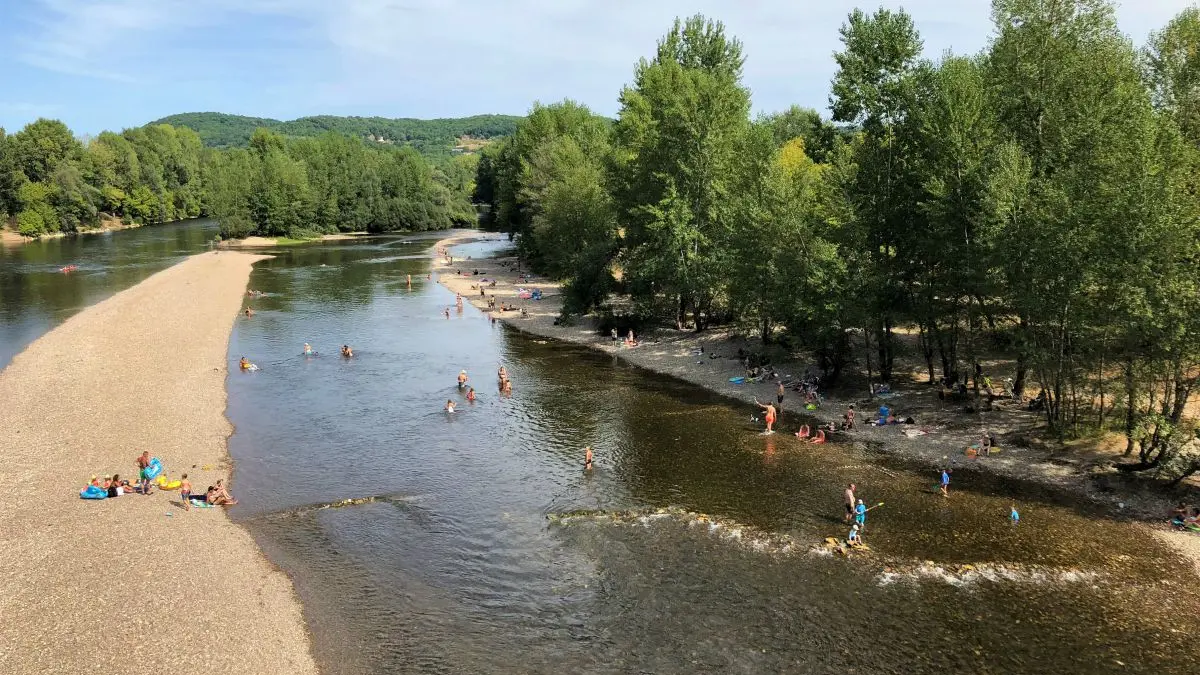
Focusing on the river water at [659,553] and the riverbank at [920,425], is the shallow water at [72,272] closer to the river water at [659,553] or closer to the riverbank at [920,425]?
the river water at [659,553]

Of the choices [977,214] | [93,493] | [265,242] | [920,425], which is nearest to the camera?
[93,493]

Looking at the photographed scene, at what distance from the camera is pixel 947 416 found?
122 feet

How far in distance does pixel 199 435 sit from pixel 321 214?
457ft

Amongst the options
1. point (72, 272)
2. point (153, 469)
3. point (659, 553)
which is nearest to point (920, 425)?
point (659, 553)

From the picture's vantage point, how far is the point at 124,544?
83.4 ft

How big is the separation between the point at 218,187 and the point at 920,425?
157 meters

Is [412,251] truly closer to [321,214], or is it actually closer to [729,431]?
[321,214]

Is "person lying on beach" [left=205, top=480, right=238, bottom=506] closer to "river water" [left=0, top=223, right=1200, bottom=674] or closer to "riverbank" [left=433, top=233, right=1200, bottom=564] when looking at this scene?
"river water" [left=0, top=223, right=1200, bottom=674]

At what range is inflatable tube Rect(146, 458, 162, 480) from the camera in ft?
100

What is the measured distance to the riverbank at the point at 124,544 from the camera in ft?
65.3

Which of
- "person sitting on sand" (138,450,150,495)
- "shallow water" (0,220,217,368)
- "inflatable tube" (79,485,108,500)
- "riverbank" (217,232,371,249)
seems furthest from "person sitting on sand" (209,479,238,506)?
"riverbank" (217,232,371,249)

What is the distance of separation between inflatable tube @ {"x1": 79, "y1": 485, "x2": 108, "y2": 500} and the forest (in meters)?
34.9

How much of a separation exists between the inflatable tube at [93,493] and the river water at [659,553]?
4848 mm

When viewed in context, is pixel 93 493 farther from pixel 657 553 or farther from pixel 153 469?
pixel 657 553
